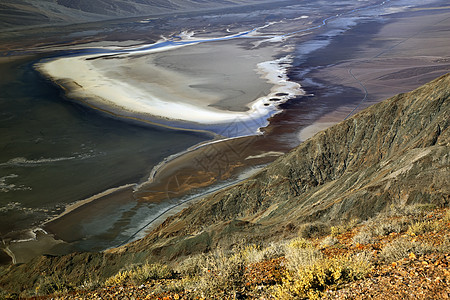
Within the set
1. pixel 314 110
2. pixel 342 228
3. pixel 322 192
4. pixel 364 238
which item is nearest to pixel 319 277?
pixel 364 238

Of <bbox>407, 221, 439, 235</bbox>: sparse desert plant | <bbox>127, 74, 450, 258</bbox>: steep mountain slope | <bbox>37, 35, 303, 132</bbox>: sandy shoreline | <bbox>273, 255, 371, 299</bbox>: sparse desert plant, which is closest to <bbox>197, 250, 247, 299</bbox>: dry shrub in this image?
<bbox>273, 255, 371, 299</bbox>: sparse desert plant

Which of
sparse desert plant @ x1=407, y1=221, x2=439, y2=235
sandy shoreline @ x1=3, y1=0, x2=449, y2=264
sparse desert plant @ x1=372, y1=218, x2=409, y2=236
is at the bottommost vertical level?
sandy shoreline @ x1=3, y1=0, x2=449, y2=264

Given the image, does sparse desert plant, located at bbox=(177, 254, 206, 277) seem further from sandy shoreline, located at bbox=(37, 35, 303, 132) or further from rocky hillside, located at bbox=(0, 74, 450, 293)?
sandy shoreline, located at bbox=(37, 35, 303, 132)

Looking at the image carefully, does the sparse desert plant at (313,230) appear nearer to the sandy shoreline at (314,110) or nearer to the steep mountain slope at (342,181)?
the steep mountain slope at (342,181)

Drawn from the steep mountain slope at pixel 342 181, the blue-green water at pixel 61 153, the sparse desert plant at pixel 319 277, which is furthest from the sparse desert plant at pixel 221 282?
the blue-green water at pixel 61 153

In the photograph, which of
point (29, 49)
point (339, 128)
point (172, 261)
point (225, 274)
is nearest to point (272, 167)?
point (339, 128)

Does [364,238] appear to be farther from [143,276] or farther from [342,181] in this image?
[342,181]

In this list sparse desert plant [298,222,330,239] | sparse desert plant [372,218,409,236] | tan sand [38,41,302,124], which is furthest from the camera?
tan sand [38,41,302,124]
